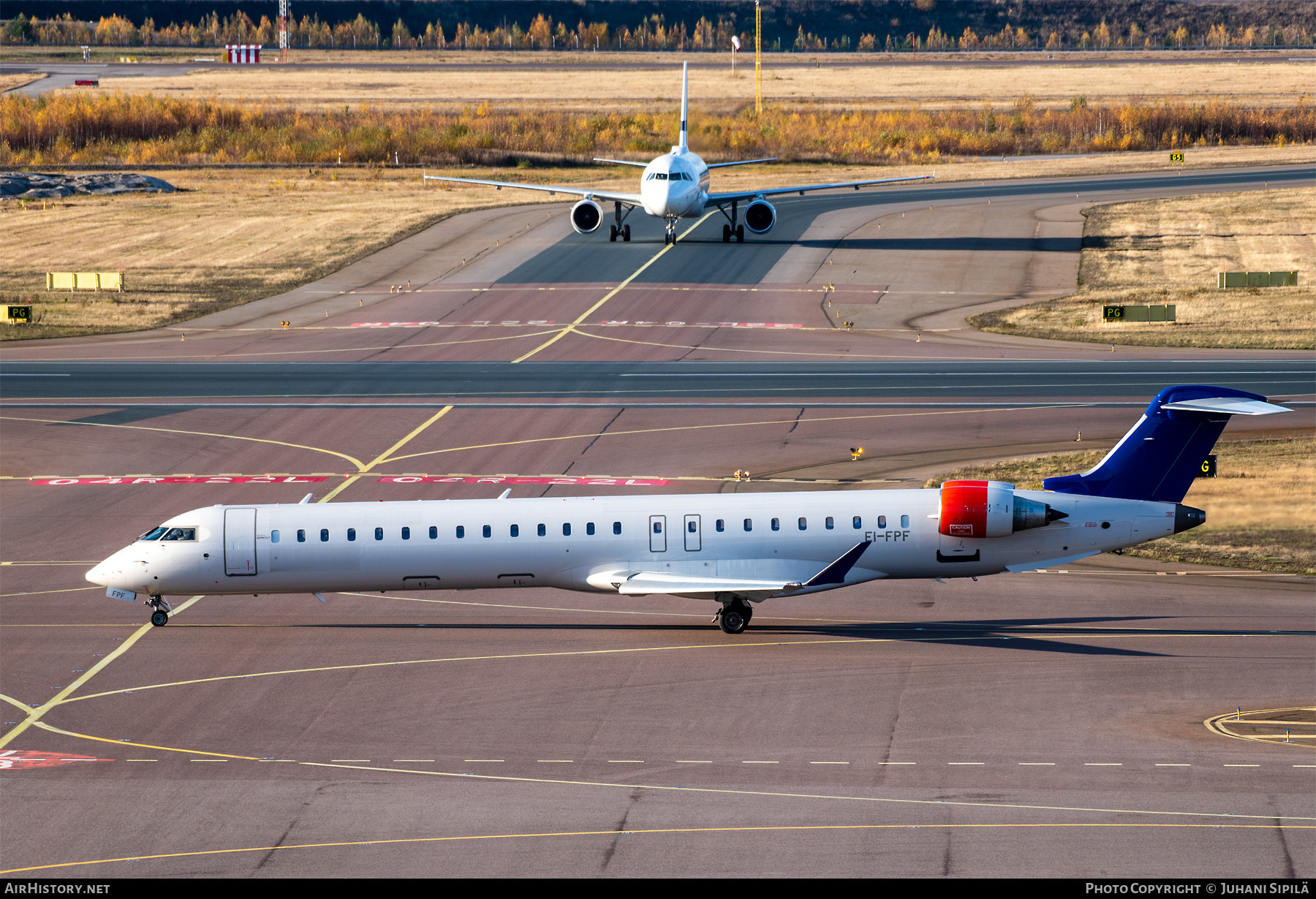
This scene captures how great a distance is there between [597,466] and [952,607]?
50.6 feet

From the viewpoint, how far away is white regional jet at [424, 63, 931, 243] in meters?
77.8

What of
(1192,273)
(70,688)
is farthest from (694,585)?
(1192,273)

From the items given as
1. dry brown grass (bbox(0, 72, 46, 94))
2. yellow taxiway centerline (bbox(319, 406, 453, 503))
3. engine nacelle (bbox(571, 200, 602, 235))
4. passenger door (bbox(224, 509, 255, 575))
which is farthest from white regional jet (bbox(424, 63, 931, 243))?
dry brown grass (bbox(0, 72, 46, 94))

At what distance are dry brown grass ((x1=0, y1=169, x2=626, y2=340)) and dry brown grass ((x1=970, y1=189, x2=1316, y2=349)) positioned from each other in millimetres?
39740

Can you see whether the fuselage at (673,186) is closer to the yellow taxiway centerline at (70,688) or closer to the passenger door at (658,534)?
the yellow taxiway centerline at (70,688)

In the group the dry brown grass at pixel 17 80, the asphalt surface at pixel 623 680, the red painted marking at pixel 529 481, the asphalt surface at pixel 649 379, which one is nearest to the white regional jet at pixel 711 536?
the asphalt surface at pixel 623 680

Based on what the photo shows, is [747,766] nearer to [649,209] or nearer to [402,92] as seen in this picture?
[649,209]

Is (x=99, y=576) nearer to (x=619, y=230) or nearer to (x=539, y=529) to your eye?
(x=539, y=529)

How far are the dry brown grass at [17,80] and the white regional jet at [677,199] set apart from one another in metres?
122

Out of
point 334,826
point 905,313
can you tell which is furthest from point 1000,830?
point 905,313

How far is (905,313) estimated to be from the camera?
233ft

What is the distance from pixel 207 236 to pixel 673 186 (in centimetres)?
3284

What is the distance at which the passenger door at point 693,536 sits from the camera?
3159 centimetres

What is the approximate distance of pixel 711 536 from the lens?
31562 mm
